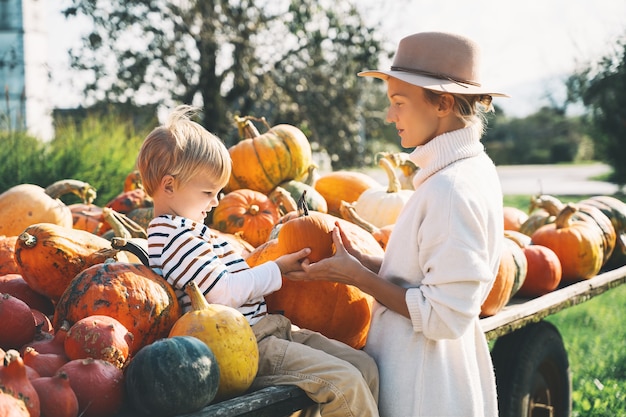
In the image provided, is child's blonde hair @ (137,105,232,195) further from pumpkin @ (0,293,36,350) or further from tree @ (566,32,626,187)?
tree @ (566,32,626,187)

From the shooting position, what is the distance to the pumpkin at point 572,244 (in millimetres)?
4445

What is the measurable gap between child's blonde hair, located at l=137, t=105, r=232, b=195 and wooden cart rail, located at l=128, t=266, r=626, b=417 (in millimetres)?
811

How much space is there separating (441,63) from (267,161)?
2.16 meters

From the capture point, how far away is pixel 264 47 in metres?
11.3

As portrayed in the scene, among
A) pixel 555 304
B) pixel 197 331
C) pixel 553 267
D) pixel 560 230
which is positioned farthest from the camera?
pixel 560 230

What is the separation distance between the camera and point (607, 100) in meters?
17.2

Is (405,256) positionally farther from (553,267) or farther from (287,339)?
(553,267)

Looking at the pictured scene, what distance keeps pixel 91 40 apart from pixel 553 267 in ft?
27.6

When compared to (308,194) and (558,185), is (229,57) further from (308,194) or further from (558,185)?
(558,185)

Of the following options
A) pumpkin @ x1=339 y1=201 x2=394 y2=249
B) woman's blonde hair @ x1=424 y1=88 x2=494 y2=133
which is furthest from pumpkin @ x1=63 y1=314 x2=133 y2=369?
pumpkin @ x1=339 y1=201 x2=394 y2=249

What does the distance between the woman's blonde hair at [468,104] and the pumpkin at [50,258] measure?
125cm

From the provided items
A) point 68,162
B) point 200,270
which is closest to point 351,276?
point 200,270

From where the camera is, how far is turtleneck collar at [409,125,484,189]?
95.5 inches

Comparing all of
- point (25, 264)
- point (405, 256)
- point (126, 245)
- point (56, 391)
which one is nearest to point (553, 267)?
point (405, 256)
